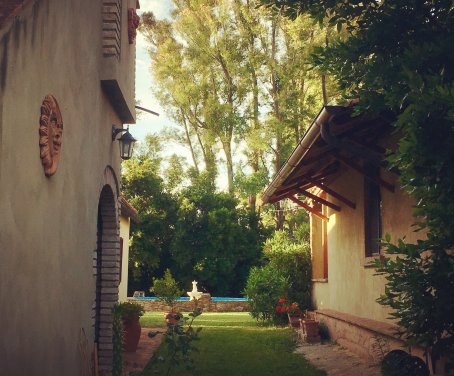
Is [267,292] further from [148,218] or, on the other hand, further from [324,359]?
[148,218]

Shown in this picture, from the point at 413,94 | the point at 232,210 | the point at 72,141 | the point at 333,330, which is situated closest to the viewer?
the point at 413,94

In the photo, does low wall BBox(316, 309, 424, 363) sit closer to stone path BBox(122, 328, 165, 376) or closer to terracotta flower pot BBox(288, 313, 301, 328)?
terracotta flower pot BBox(288, 313, 301, 328)

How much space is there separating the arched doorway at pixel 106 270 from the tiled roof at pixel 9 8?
15.6ft

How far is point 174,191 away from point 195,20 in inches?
331

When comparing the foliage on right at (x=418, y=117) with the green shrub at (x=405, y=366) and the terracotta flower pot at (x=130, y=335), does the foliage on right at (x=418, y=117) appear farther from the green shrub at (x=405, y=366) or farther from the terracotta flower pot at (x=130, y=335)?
the terracotta flower pot at (x=130, y=335)

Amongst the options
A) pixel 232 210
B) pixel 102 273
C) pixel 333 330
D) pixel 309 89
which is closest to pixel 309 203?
pixel 333 330

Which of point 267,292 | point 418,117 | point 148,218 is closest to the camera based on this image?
point 418,117

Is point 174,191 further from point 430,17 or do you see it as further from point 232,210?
point 430,17

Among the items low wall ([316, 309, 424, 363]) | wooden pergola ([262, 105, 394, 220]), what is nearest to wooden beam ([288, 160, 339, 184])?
wooden pergola ([262, 105, 394, 220])

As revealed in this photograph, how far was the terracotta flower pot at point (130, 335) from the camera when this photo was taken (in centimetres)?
1018

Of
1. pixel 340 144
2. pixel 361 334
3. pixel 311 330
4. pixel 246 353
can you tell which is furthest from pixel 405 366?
pixel 311 330

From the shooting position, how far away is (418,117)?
433 cm

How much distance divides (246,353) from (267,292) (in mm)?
5795

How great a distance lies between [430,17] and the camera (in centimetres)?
534
